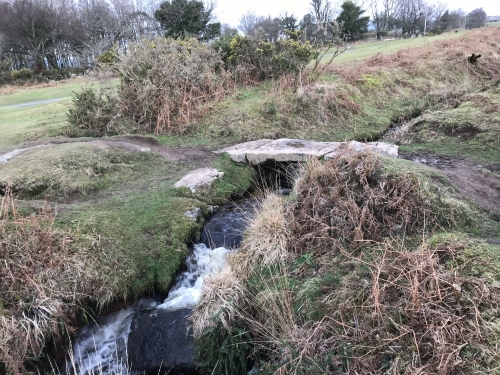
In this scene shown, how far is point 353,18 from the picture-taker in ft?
134

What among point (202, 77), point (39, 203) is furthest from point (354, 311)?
point (202, 77)

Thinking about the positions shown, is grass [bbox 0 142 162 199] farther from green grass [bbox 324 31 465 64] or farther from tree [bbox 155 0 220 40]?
tree [bbox 155 0 220 40]

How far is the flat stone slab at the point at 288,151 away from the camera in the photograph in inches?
298

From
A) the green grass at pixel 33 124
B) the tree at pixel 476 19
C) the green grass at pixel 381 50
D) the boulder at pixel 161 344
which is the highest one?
the tree at pixel 476 19

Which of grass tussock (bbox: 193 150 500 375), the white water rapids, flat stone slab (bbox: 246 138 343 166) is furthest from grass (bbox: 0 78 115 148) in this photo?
grass tussock (bbox: 193 150 500 375)

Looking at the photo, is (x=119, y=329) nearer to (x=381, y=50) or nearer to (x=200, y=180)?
(x=200, y=180)

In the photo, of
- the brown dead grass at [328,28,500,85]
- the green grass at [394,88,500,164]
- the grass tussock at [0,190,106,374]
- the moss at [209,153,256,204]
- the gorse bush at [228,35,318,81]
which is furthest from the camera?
the brown dead grass at [328,28,500,85]

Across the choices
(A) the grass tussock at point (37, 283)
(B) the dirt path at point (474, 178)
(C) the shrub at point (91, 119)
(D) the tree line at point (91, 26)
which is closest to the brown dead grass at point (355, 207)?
(B) the dirt path at point (474, 178)

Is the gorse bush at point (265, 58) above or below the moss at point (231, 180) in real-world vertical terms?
above

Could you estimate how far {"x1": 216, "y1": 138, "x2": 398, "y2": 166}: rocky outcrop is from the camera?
750 cm

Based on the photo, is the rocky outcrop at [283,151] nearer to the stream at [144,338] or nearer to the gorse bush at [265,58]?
the stream at [144,338]

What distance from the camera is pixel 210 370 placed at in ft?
11.9

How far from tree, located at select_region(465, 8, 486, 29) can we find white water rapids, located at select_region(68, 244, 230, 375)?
66745mm

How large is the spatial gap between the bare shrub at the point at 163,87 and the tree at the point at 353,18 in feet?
112
